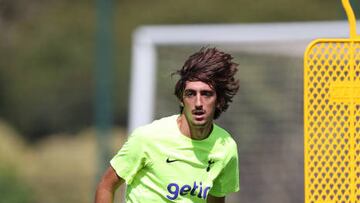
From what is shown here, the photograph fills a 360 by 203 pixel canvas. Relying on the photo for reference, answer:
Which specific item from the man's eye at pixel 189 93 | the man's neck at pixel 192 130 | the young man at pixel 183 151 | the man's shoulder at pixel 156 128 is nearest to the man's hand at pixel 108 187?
the young man at pixel 183 151

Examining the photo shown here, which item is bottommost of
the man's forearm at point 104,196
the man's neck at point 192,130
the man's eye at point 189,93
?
the man's forearm at point 104,196

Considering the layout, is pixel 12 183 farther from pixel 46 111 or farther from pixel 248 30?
pixel 248 30

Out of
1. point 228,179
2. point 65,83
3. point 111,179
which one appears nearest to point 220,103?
point 228,179

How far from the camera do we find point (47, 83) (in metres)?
15.1

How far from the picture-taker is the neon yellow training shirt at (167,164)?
4652 mm

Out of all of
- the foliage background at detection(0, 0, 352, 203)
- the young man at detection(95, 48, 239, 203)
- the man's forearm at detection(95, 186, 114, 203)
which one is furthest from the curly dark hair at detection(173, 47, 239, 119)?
the foliage background at detection(0, 0, 352, 203)

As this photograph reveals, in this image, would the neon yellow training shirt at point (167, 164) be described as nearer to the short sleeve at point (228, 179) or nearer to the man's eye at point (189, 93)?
the short sleeve at point (228, 179)

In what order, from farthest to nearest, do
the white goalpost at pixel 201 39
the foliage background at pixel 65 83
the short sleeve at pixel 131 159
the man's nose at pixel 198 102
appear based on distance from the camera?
1. the foliage background at pixel 65 83
2. the white goalpost at pixel 201 39
3. the short sleeve at pixel 131 159
4. the man's nose at pixel 198 102

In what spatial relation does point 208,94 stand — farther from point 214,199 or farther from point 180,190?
point 214,199

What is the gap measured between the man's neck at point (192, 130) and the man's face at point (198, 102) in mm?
60

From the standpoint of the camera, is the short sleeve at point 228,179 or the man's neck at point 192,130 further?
the short sleeve at point 228,179

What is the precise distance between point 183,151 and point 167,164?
90 millimetres

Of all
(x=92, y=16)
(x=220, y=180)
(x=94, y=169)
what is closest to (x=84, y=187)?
(x=94, y=169)

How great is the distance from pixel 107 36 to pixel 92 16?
2846 millimetres
